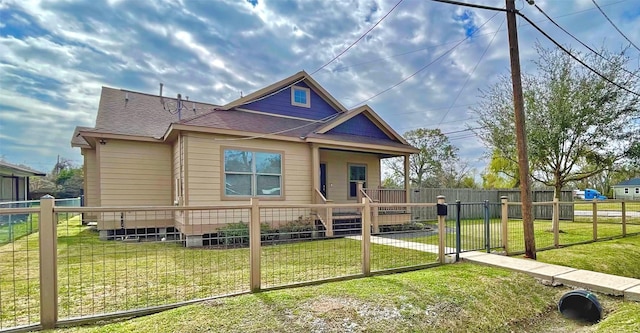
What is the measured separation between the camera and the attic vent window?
1220 cm

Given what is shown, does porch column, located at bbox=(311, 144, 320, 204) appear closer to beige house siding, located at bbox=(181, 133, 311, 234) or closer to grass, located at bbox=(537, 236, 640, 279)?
beige house siding, located at bbox=(181, 133, 311, 234)

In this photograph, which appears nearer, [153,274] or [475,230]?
[153,274]

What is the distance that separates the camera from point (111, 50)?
11289mm

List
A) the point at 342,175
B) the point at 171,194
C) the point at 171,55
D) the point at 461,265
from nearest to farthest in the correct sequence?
1. the point at 461,265
2. the point at 171,194
3. the point at 171,55
4. the point at 342,175

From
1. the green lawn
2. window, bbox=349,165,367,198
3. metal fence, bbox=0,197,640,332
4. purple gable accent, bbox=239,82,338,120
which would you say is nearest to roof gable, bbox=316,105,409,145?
purple gable accent, bbox=239,82,338,120

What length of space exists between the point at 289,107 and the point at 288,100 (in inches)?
10.2

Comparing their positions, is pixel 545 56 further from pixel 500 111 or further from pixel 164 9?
pixel 164 9

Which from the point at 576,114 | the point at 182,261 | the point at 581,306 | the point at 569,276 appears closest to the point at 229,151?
the point at 182,261

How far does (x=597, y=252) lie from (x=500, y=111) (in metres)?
7.07

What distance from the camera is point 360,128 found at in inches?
497

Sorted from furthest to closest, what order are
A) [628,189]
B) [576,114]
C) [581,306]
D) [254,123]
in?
[628,189]
[576,114]
[254,123]
[581,306]

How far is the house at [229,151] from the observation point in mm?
9297

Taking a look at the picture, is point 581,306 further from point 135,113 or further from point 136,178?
point 135,113

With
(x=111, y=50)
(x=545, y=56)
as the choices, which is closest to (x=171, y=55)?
(x=111, y=50)
